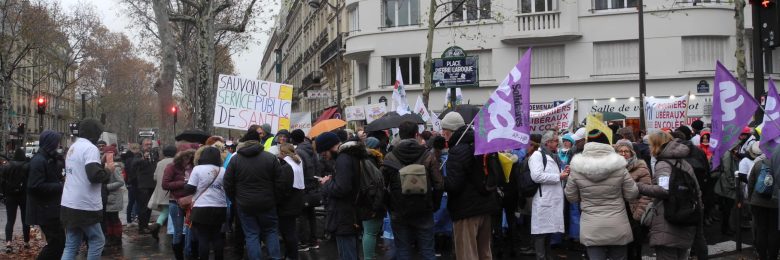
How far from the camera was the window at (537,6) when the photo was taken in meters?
28.5

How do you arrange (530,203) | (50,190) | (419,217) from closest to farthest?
1. (419,217)
2. (50,190)
3. (530,203)

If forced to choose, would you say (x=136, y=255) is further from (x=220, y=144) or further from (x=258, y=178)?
(x=258, y=178)

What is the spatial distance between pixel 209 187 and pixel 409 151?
7.85ft

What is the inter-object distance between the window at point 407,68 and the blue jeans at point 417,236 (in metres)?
24.0

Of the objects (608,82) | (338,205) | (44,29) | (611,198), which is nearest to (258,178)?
(338,205)

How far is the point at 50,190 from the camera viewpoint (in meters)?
8.18

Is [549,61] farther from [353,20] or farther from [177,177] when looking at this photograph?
[177,177]

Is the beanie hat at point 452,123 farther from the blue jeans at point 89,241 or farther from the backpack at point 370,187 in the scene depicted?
the blue jeans at point 89,241

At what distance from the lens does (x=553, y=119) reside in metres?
13.3

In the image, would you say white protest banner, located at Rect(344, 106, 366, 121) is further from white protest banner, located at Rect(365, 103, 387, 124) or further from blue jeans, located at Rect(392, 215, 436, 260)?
blue jeans, located at Rect(392, 215, 436, 260)

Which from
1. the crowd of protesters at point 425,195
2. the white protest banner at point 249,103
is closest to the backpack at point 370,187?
the crowd of protesters at point 425,195

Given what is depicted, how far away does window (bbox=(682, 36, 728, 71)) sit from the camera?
27.5m

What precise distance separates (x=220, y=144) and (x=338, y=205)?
12.4 feet

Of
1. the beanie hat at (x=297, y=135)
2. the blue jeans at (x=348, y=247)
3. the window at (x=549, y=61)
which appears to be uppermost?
the window at (x=549, y=61)
